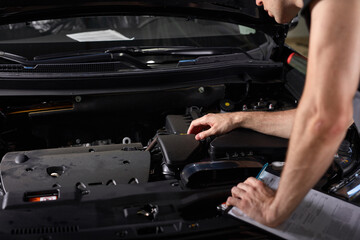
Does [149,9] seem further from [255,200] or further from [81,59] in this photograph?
[255,200]

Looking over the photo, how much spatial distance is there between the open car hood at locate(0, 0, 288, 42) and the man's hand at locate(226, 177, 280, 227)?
89 centimetres

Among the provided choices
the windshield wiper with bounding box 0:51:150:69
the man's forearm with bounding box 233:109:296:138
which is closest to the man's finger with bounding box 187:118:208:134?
the man's forearm with bounding box 233:109:296:138

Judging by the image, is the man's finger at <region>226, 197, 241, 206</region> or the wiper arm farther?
the wiper arm

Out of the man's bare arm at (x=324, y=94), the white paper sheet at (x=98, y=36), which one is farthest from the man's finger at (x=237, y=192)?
the white paper sheet at (x=98, y=36)

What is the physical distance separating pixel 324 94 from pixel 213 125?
0.72 m

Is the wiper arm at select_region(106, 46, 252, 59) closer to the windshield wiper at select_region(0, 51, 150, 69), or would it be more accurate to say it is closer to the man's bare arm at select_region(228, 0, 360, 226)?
the windshield wiper at select_region(0, 51, 150, 69)

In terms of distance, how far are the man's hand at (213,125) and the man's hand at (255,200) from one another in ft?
1.12

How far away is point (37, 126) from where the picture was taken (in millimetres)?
1741

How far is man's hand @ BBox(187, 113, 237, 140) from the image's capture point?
1.60m

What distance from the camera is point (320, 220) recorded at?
4.03ft

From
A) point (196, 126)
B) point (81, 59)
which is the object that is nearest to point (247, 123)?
point (196, 126)

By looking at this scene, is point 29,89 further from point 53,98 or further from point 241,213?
point 241,213

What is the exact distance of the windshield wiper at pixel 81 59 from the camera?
1761mm

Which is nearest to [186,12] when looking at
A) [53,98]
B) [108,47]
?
[108,47]
